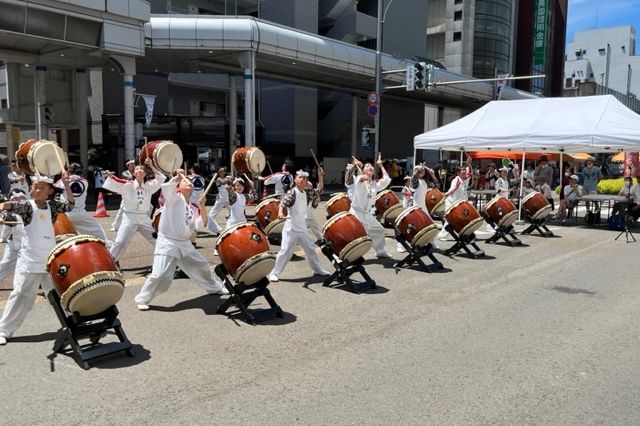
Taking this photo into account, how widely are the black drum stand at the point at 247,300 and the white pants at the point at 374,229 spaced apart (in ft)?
11.2

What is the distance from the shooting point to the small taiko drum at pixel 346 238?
24.8 feet

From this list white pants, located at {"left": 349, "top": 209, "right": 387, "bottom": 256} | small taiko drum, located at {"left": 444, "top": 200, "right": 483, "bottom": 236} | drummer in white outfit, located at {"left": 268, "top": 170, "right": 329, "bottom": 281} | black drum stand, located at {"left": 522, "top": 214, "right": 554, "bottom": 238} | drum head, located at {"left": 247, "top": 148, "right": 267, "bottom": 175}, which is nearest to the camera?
drummer in white outfit, located at {"left": 268, "top": 170, "right": 329, "bottom": 281}

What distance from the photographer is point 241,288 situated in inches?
248

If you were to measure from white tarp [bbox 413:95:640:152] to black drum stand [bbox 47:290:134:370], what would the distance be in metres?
12.5

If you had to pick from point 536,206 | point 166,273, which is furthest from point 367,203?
point 536,206

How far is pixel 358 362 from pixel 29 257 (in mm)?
3306

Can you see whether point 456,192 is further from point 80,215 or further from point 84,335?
point 84,335

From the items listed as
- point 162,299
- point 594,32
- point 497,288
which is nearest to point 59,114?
point 162,299

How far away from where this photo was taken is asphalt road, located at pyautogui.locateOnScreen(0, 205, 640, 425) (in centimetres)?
403

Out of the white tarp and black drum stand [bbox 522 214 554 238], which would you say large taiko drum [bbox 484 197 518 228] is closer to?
black drum stand [bbox 522 214 554 238]

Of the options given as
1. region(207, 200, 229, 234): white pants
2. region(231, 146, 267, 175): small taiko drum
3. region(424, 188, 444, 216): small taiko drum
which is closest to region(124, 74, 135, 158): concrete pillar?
region(207, 200, 229, 234): white pants

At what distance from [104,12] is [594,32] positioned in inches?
4054

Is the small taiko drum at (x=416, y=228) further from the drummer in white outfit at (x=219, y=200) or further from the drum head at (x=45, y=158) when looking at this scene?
the drum head at (x=45, y=158)

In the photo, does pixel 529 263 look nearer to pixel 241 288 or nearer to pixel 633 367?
A: pixel 633 367
